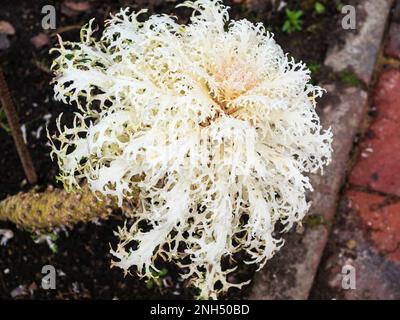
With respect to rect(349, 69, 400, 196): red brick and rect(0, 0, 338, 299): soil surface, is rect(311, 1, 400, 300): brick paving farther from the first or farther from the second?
rect(0, 0, 338, 299): soil surface

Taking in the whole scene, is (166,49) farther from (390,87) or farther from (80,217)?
(390,87)

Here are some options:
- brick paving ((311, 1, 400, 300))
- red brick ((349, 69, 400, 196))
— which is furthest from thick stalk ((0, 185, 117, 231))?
red brick ((349, 69, 400, 196))

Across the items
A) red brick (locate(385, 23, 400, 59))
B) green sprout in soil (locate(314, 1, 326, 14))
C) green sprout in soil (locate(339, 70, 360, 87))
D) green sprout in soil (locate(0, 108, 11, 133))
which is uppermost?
green sprout in soil (locate(314, 1, 326, 14))

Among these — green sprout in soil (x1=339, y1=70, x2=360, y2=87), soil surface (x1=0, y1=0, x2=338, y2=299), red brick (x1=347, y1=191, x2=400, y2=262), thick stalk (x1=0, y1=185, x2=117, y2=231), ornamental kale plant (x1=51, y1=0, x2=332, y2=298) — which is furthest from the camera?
green sprout in soil (x1=339, y1=70, x2=360, y2=87)

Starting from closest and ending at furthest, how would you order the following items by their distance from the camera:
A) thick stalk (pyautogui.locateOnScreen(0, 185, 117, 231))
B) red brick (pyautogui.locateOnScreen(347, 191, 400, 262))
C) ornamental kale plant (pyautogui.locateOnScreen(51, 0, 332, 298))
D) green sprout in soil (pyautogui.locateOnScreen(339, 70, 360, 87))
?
ornamental kale plant (pyautogui.locateOnScreen(51, 0, 332, 298)) < thick stalk (pyautogui.locateOnScreen(0, 185, 117, 231)) < red brick (pyautogui.locateOnScreen(347, 191, 400, 262)) < green sprout in soil (pyautogui.locateOnScreen(339, 70, 360, 87))

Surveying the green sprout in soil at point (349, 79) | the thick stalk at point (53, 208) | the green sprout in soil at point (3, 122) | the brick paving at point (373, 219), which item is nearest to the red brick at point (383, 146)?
the brick paving at point (373, 219)

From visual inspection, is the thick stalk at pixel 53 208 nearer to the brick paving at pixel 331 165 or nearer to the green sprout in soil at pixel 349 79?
the brick paving at pixel 331 165

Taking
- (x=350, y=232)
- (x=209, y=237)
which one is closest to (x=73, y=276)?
(x=209, y=237)
